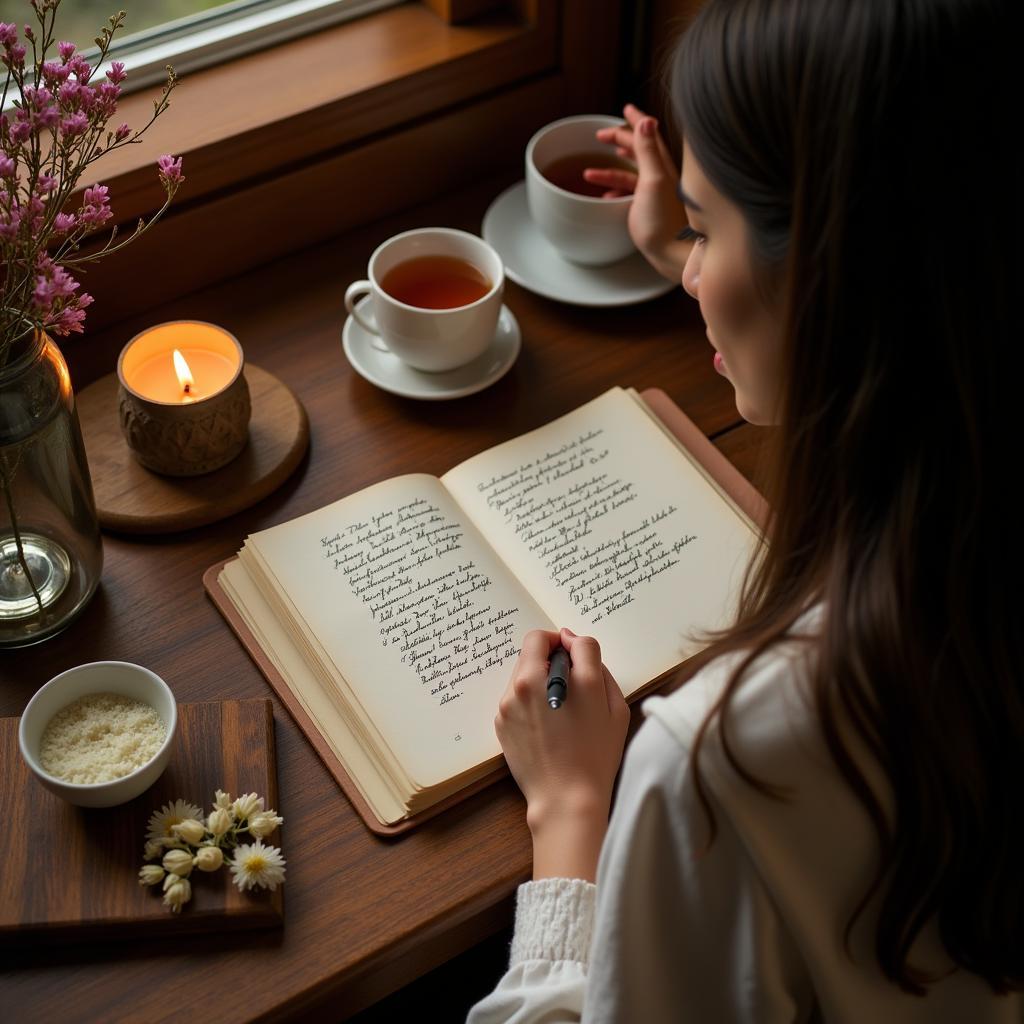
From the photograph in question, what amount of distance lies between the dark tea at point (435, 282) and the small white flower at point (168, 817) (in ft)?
1.63

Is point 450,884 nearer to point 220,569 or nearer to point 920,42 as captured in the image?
point 220,569

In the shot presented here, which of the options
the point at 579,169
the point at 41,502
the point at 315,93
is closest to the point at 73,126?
the point at 41,502

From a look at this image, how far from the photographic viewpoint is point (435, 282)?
1.07m

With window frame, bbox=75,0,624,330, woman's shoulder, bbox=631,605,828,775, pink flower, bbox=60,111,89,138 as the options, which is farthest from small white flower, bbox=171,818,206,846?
window frame, bbox=75,0,624,330

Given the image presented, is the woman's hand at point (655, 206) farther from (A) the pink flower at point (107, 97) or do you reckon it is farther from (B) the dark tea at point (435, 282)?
(A) the pink flower at point (107, 97)

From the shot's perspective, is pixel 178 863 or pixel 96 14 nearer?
pixel 178 863

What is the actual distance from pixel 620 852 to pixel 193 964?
0.93 ft

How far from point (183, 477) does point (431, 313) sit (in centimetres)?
25

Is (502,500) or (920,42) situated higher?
(920,42)

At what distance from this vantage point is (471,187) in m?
1.28

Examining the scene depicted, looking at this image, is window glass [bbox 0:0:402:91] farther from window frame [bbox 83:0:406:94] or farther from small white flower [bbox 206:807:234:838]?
small white flower [bbox 206:807:234:838]

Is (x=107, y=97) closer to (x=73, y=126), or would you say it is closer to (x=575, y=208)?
(x=73, y=126)

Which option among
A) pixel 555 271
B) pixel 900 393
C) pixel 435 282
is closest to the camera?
pixel 900 393

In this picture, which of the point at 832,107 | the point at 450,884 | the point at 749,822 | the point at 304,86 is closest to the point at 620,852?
the point at 749,822
